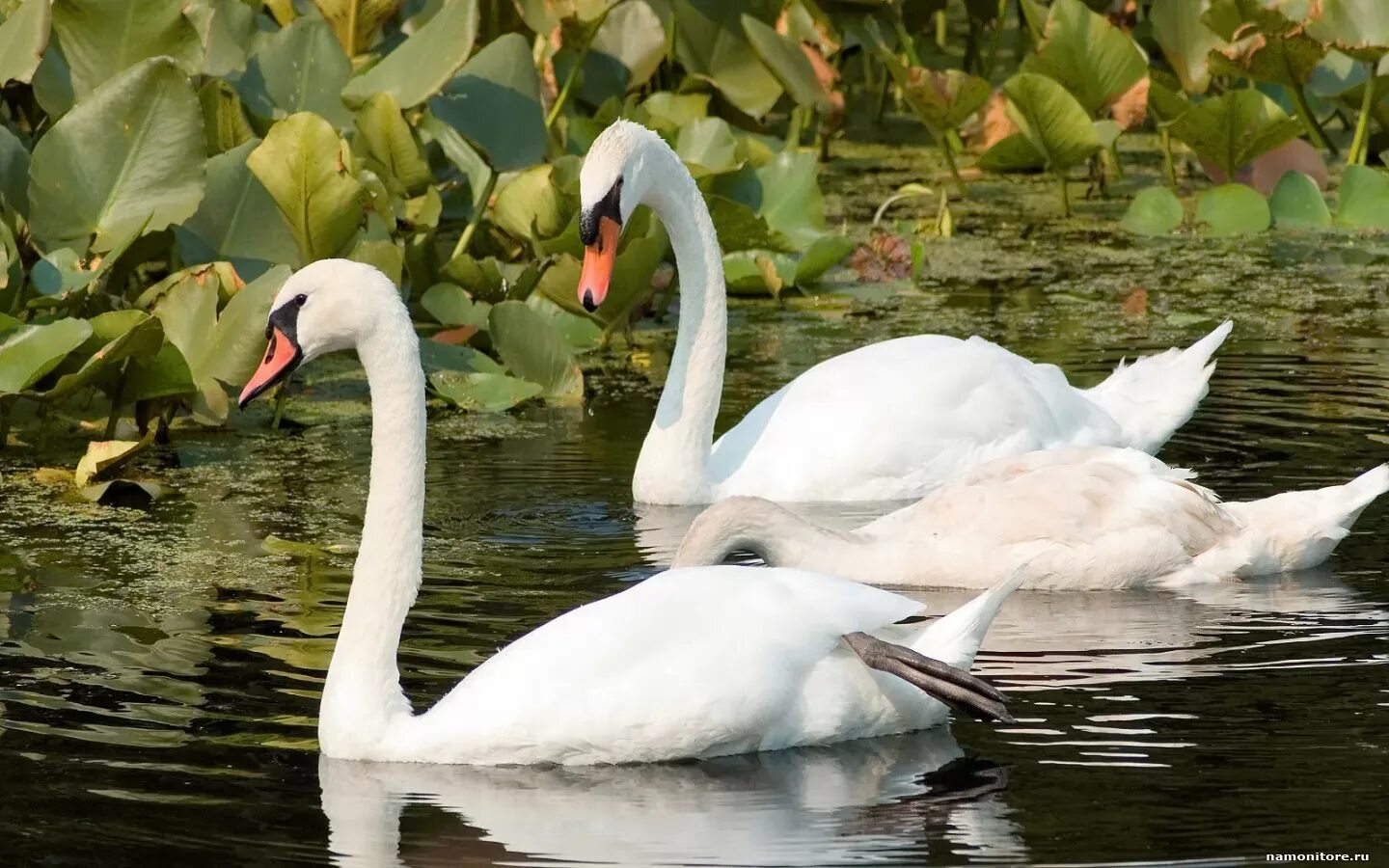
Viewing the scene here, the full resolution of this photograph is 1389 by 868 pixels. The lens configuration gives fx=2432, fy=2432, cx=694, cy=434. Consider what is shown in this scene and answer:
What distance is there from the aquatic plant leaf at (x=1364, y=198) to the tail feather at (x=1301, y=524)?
5.46 meters

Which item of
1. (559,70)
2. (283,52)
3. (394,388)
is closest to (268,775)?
(394,388)

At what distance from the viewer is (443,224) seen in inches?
399

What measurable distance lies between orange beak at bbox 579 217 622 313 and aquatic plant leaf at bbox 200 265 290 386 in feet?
3.39

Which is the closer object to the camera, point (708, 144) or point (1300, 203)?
point (708, 144)

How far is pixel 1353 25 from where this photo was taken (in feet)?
37.2

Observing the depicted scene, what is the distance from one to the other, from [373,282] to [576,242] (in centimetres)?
397

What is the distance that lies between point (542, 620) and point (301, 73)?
12.9 ft

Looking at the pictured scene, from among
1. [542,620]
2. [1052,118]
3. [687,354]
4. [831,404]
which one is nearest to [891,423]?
[831,404]

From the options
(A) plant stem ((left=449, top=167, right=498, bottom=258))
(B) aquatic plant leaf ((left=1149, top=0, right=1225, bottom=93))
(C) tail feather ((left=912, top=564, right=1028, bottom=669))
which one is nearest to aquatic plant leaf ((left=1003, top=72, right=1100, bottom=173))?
(B) aquatic plant leaf ((left=1149, top=0, right=1225, bottom=93))

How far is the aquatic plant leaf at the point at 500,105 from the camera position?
9484 mm

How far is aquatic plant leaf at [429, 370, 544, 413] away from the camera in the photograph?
8594 millimetres

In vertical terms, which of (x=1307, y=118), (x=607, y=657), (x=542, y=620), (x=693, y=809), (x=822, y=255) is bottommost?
(x=693, y=809)

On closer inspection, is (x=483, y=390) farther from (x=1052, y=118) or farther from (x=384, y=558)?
(x=1052, y=118)

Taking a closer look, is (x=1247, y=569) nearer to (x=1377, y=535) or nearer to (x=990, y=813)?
(x=1377, y=535)
